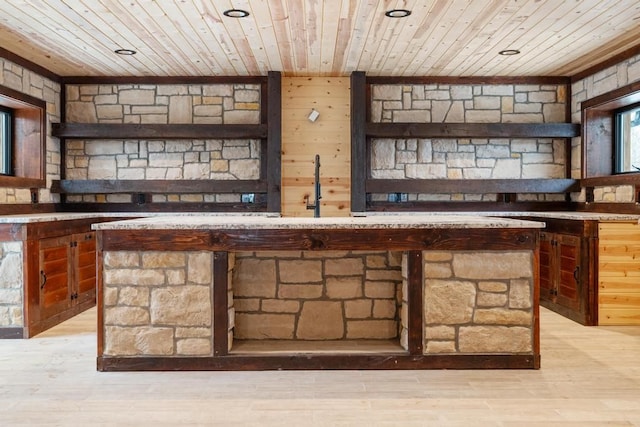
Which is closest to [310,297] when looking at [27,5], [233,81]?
[27,5]

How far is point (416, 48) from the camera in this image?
4.71 m

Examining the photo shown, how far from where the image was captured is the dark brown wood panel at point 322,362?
304 centimetres

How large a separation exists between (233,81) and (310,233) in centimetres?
327

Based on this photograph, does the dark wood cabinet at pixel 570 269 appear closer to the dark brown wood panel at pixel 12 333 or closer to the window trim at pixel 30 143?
the dark brown wood panel at pixel 12 333

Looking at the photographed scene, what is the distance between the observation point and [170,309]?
3.04 metres

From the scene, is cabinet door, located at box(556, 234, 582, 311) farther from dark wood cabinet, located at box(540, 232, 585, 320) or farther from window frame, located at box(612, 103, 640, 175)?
window frame, located at box(612, 103, 640, 175)

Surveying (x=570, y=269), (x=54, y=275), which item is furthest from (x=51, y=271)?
(x=570, y=269)

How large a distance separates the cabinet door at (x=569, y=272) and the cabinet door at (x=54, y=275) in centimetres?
453

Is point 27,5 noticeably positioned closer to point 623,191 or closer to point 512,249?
point 512,249

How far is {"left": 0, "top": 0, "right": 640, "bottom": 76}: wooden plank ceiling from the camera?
3.70m

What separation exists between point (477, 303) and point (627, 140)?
3.35m

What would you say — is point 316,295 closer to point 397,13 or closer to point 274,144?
point 397,13

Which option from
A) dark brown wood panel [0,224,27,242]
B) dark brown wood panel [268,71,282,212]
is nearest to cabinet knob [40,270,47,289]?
dark brown wood panel [0,224,27,242]

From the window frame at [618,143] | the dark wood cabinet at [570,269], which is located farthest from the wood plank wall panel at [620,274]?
the window frame at [618,143]
